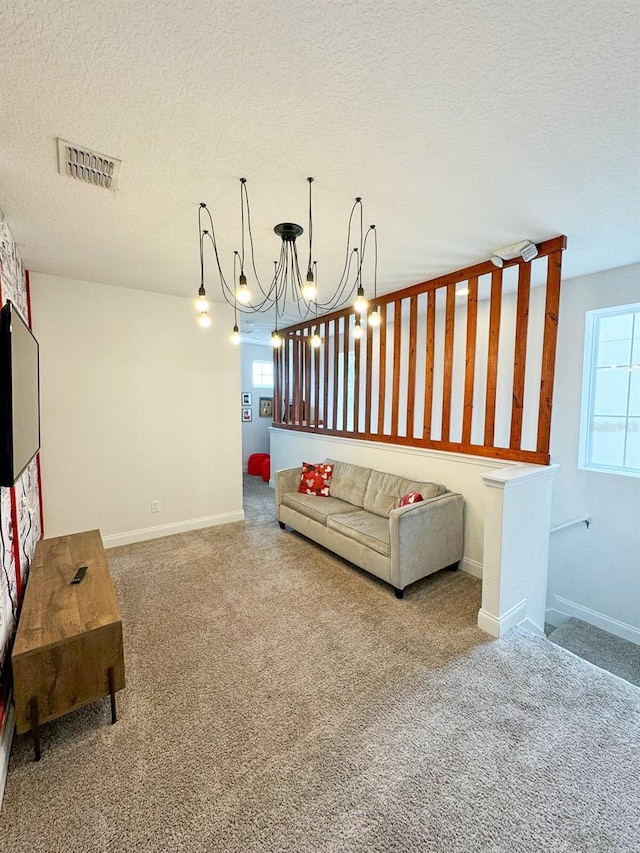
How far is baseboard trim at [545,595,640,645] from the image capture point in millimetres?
3312

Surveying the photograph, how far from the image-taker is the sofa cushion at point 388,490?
332 centimetres

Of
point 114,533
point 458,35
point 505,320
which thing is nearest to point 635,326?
point 505,320

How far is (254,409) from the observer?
7871 mm

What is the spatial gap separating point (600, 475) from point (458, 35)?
3657mm

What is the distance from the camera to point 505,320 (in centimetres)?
401

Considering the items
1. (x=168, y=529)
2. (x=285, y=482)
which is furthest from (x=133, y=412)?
(x=285, y=482)

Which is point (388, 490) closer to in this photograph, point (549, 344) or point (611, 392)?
point (549, 344)

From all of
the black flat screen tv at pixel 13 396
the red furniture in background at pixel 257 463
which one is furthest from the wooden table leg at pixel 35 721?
the red furniture in background at pixel 257 463

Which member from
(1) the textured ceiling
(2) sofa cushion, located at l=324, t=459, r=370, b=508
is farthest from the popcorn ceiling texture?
(2) sofa cushion, located at l=324, t=459, r=370, b=508

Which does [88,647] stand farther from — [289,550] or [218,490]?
[218,490]

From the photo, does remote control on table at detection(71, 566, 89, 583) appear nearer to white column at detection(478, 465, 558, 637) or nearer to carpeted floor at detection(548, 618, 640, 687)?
white column at detection(478, 465, 558, 637)

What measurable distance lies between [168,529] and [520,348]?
13.1 ft

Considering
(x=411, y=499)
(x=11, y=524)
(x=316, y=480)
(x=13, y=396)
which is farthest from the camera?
(x=316, y=480)

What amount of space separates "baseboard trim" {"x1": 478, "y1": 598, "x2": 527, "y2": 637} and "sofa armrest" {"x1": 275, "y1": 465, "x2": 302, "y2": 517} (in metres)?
2.43
